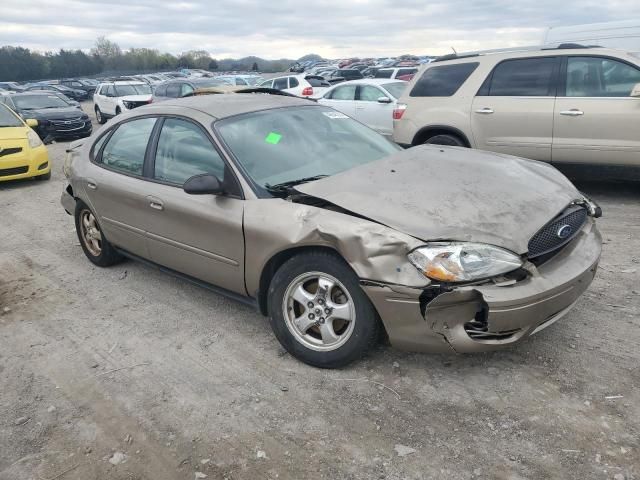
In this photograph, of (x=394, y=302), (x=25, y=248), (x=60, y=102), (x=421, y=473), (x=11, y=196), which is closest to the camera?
(x=421, y=473)

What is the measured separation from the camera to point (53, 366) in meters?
3.52

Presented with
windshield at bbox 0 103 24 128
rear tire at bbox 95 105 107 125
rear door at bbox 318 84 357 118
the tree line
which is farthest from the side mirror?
the tree line

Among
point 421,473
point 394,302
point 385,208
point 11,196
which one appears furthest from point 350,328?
point 11,196

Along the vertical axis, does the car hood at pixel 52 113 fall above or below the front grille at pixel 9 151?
above

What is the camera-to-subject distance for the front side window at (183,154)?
12.4ft

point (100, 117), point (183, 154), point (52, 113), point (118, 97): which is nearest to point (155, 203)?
point (183, 154)

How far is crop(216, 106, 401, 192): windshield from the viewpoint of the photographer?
12.0 ft

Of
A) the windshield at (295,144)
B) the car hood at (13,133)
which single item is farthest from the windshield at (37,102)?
the windshield at (295,144)

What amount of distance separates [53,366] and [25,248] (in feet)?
9.99

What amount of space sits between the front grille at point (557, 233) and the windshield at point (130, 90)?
19.2 m

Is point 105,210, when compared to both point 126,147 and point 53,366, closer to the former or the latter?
point 126,147

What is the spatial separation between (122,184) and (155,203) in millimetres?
560

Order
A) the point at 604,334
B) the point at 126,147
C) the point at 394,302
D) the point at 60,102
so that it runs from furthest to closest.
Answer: the point at 60,102
the point at 126,147
the point at 604,334
the point at 394,302

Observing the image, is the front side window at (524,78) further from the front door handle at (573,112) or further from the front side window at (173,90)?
the front side window at (173,90)
